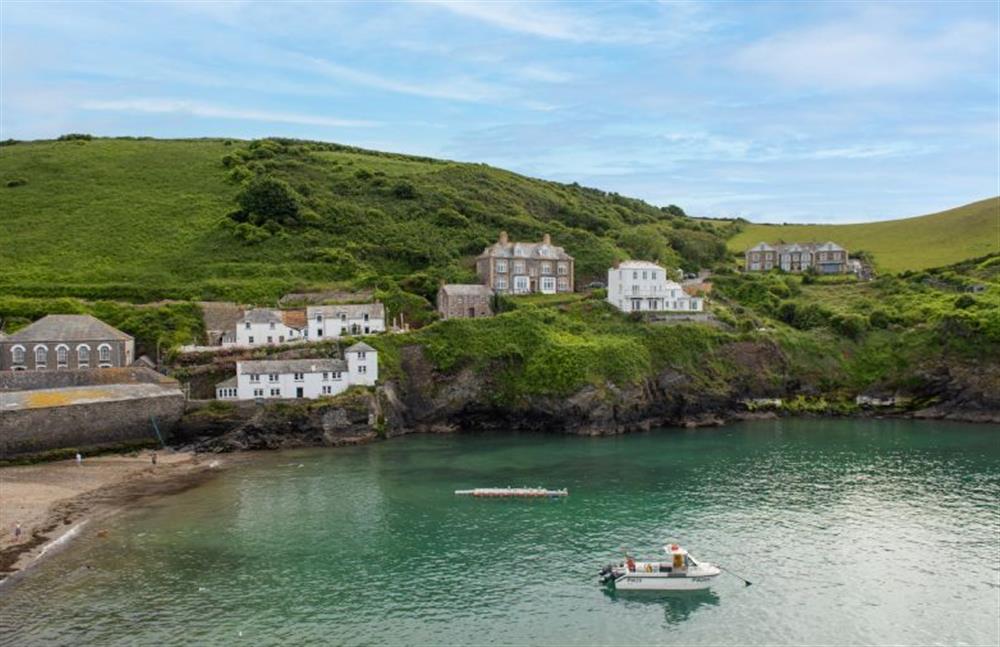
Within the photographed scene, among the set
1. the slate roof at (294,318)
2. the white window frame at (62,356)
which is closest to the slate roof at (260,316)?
the slate roof at (294,318)

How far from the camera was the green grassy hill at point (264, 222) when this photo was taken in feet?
357

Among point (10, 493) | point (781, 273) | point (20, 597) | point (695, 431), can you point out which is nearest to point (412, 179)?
point (781, 273)

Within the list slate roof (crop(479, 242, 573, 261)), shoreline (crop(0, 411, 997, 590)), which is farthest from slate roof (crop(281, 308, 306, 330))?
slate roof (crop(479, 242, 573, 261))

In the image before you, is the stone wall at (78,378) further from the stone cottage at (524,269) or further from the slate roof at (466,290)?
the stone cottage at (524,269)

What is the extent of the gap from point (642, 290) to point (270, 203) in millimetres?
62182

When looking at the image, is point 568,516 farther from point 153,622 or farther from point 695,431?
point 695,431

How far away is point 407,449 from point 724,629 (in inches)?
1715

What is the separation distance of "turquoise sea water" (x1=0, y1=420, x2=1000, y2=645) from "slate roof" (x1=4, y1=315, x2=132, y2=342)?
2760cm

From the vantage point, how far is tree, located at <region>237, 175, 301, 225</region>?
413 feet

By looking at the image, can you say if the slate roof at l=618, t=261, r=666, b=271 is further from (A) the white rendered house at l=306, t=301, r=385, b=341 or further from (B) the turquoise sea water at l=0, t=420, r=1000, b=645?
(B) the turquoise sea water at l=0, t=420, r=1000, b=645

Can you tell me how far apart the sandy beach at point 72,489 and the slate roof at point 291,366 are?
10031mm

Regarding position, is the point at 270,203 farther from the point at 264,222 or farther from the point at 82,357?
the point at 82,357

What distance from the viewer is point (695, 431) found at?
8512cm

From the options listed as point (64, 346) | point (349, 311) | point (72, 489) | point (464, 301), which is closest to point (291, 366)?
point (349, 311)
